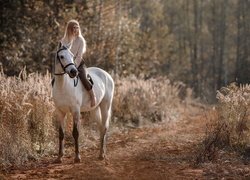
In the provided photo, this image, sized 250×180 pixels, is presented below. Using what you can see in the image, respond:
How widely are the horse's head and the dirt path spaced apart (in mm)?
1640

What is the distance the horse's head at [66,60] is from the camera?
8.24m

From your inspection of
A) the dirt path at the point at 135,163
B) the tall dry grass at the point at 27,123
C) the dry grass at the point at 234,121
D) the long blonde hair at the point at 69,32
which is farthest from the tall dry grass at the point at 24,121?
the dry grass at the point at 234,121

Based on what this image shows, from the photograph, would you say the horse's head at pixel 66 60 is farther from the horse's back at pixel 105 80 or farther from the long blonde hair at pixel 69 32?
the horse's back at pixel 105 80

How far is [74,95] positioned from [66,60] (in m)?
0.82

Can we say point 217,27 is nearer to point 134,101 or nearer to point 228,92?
point 134,101

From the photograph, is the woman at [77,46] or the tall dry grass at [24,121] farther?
the woman at [77,46]

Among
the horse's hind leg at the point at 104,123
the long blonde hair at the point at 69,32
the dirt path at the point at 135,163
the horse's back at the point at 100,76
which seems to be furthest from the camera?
the horse's back at the point at 100,76

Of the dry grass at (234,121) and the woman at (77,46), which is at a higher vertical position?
the woman at (77,46)

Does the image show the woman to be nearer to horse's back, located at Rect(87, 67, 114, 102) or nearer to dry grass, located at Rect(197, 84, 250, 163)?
horse's back, located at Rect(87, 67, 114, 102)

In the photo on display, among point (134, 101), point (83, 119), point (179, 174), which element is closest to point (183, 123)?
point (134, 101)

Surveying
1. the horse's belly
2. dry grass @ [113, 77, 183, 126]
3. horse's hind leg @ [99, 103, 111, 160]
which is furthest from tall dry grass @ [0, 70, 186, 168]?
dry grass @ [113, 77, 183, 126]

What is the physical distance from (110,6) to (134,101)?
24.8ft

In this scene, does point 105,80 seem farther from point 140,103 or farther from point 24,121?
point 140,103

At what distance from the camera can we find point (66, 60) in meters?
8.35
